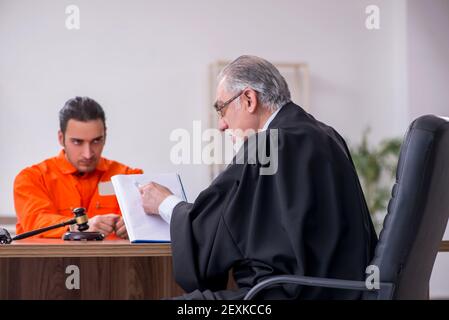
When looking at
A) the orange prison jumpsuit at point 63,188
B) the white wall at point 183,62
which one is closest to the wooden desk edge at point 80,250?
the orange prison jumpsuit at point 63,188

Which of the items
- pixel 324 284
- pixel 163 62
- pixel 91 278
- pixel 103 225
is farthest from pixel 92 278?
pixel 163 62

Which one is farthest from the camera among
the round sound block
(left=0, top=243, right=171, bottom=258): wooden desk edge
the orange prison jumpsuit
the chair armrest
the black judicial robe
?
the orange prison jumpsuit

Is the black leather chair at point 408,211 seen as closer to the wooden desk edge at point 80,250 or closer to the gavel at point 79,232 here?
the wooden desk edge at point 80,250

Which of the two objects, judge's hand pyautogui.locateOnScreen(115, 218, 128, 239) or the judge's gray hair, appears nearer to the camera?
the judge's gray hair

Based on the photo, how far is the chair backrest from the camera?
175 cm

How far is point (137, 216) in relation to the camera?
7.46 ft

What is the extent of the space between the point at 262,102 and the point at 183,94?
356cm

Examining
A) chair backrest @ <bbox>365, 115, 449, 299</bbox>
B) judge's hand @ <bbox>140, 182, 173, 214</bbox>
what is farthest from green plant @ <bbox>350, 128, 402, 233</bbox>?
chair backrest @ <bbox>365, 115, 449, 299</bbox>

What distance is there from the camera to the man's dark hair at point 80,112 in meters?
3.35

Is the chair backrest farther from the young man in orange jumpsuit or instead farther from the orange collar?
the orange collar

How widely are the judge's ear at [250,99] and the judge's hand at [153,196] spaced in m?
0.38

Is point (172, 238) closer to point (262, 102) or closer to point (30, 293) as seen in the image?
point (262, 102)

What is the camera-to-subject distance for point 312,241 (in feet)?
6.34

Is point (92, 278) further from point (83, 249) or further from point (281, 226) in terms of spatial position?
point (281, 226)
